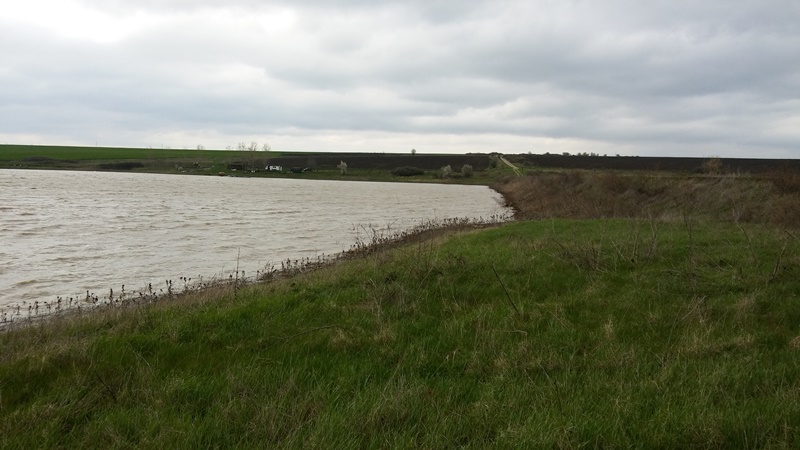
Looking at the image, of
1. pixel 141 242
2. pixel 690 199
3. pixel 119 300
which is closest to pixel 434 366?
pixel 119 300

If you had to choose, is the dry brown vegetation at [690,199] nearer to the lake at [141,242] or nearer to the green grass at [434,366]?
the green grass at [434,366]

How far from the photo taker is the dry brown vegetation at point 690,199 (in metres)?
21.7

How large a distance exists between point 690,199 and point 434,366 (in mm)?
28111

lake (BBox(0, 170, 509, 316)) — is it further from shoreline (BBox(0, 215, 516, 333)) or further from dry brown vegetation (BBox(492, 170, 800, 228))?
dry brown vegetation (BBox(492, 170, 800, 228))

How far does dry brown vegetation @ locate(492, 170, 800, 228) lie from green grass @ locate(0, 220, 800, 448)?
36.0 feet

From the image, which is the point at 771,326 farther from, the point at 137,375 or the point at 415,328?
the point at 137,375

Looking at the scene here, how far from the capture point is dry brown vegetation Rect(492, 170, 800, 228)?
21.7m

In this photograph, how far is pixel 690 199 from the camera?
28.8 metres

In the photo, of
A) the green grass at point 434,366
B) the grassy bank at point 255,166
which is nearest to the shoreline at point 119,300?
the green grass at point 434,366

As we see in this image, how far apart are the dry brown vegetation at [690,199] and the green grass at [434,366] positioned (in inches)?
432

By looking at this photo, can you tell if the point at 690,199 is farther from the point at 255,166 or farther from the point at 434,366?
the point at 255,166

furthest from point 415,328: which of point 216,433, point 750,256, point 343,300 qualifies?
point 750,256

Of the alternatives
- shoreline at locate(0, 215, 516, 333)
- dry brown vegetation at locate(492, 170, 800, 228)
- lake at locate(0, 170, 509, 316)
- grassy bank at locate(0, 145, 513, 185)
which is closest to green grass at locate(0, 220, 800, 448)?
shoreline at locate(0, 215, 516, 333)

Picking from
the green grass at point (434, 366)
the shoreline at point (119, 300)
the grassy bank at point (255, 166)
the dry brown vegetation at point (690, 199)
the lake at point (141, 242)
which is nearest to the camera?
the green grass at point (434, 366)
